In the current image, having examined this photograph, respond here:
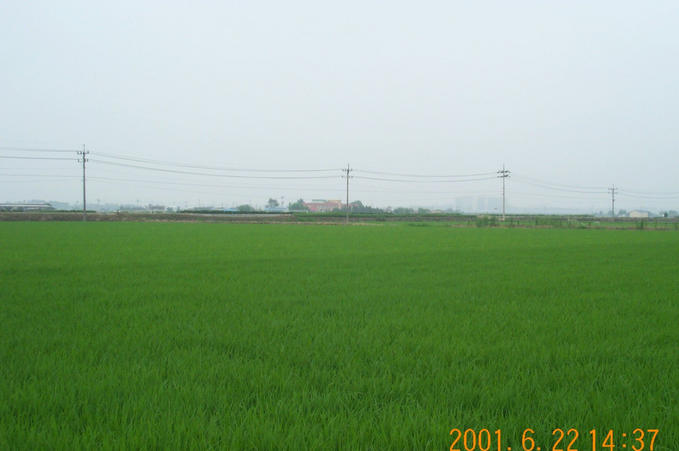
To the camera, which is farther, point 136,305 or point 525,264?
point 525,264

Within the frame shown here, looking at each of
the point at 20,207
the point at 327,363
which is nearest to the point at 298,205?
the point at 20,207

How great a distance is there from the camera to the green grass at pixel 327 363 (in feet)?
9.77

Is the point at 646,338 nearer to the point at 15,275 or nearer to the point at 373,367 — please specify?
the point at 373,367

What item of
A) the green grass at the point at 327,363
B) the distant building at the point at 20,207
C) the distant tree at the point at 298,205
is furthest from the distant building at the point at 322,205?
the green grass at the point at 327,363

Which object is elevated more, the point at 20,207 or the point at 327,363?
the point at 20,207

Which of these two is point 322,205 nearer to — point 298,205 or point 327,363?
Result: point 298,205

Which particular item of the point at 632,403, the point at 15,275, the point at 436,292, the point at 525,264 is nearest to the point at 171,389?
the point at 632,403

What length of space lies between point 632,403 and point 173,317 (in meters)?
5.26

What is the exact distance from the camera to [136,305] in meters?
7.04

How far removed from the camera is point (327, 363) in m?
4.29

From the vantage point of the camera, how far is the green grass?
2979 mm

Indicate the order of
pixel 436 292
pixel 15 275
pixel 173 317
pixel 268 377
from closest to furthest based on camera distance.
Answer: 1. pixel 268 377
2. pixel 173 317
3. pixel 436 292
4. pixel 15 275
